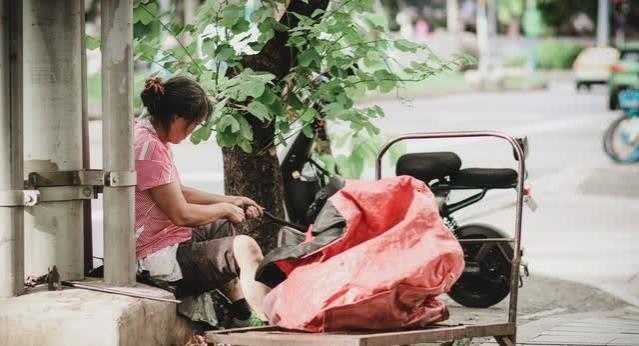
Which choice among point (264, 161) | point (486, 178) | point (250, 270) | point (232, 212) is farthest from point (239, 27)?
point (486, 178)

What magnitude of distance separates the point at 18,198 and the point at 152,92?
0.80 metres

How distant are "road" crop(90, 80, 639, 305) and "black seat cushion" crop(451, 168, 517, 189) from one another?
55 centimetres

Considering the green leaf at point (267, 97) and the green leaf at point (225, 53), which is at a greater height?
the green leaf at point (225, 53)

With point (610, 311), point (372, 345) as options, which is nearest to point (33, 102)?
point (372, 345)

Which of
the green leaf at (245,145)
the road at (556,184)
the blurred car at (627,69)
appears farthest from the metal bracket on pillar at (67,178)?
the blurred car at (627,69)

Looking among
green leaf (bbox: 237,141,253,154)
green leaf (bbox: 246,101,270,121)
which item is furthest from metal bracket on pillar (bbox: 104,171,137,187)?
green leaf (bbox: 237,141,253,154)

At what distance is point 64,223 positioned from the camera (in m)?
5.30

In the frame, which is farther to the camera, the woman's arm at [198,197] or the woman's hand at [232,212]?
the woman's arm at [198,197]

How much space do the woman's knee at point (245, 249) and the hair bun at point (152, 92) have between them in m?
0.70

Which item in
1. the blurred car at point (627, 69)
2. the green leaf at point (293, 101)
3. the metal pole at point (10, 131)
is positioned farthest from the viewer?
the blurred car at point (627, 69)

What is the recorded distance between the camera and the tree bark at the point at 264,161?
23.0 feet

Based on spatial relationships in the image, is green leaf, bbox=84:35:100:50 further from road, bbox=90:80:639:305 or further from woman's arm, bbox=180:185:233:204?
woman's arm, bbox=180:185:233:204

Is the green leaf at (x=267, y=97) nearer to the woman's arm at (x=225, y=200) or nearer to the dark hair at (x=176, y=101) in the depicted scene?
the woman's arm at (x=225, y=200)

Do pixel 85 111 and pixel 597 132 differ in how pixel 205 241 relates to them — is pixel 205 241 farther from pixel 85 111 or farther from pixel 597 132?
pixel 597 132
